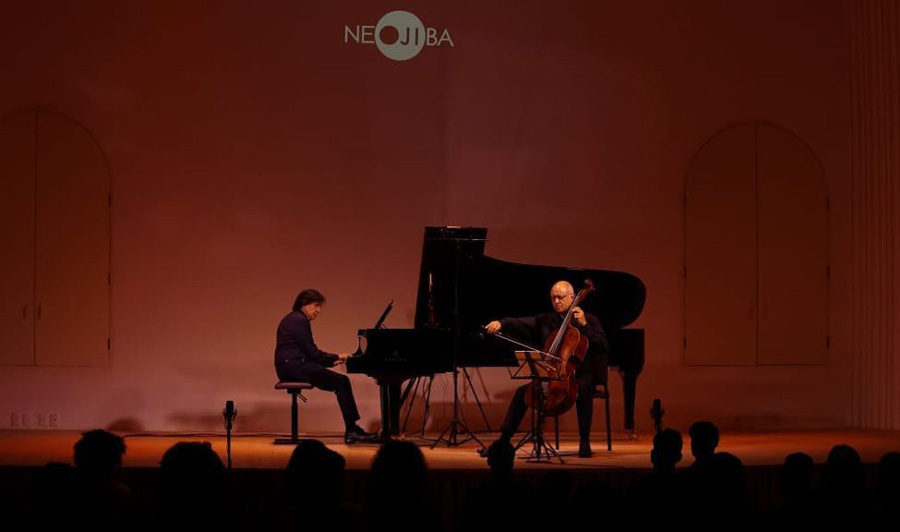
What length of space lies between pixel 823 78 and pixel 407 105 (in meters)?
3.73

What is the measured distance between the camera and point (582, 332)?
7227 mm

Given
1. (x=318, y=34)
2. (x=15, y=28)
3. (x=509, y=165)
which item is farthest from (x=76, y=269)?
(x=509, y=165)

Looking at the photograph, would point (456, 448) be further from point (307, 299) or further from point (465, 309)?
point (307, 299)

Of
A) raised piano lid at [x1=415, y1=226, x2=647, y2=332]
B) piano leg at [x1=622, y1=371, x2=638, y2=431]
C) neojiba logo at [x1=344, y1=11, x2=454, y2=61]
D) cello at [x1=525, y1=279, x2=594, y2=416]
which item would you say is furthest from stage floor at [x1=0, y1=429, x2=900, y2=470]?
neojiba logo at [x1=344, y1=11, x2=454, y2=61]

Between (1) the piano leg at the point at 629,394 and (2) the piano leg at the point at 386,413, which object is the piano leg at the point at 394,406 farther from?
(1) the piano leg at the point at 629,394

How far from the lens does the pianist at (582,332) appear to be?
7.12 m

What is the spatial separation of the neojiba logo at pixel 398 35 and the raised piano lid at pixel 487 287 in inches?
85.9

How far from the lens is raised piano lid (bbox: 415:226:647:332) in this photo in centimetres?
761

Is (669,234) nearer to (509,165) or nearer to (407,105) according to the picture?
(509,165)

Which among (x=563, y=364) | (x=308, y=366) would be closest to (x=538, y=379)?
(x=563, y=364)

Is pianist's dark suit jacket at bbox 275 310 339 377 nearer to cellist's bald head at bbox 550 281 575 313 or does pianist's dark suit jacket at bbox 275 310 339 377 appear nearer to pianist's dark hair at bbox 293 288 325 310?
pianist's dark hair at bbox 293 288 325 310

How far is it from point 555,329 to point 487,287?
0.76 metres

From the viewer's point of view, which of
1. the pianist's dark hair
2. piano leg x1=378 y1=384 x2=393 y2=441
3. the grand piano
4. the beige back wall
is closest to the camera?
the grand piano

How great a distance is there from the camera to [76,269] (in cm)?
896
